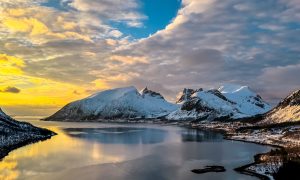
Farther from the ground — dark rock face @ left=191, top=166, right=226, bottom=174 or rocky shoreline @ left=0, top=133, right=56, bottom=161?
rocky shoreline @ left=0, top=133, right=56, bottom=161

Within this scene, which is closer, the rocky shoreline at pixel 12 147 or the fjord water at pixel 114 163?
the fjord water at pixel 114 163

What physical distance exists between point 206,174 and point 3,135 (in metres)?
110

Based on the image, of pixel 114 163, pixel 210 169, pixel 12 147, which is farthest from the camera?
pixel 12 147

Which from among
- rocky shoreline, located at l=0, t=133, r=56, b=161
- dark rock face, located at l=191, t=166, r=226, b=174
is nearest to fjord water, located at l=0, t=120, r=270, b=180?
dark rock face, located at l=191, t=166, r=226, b=174

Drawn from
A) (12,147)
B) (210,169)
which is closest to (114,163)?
(210,169)

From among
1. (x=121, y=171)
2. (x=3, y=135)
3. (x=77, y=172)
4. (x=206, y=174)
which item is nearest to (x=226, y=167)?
(x=206, y=174)

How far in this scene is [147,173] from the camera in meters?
96.4

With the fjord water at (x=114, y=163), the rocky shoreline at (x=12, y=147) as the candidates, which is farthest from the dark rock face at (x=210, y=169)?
the rocky shoreline at (x=12, y=147)

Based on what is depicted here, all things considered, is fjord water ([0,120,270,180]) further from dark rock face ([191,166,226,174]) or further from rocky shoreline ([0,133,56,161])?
rocky shoreline ([0,133,56,161])

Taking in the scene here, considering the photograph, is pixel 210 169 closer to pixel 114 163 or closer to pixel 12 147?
pixel 114 163

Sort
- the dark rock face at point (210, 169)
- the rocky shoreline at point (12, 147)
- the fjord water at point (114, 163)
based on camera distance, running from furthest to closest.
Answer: the rocky shoreline at point (12, 147), the dark rock face at point (210, 169), the fjord water at point (114, 163)

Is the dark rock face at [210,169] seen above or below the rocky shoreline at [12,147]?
below

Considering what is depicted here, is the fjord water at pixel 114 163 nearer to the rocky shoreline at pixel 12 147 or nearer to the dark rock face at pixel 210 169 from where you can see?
the dark rock face at pixel 210 169

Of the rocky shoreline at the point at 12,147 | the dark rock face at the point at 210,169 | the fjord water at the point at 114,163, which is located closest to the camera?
the fjord water at the point at 114,163
